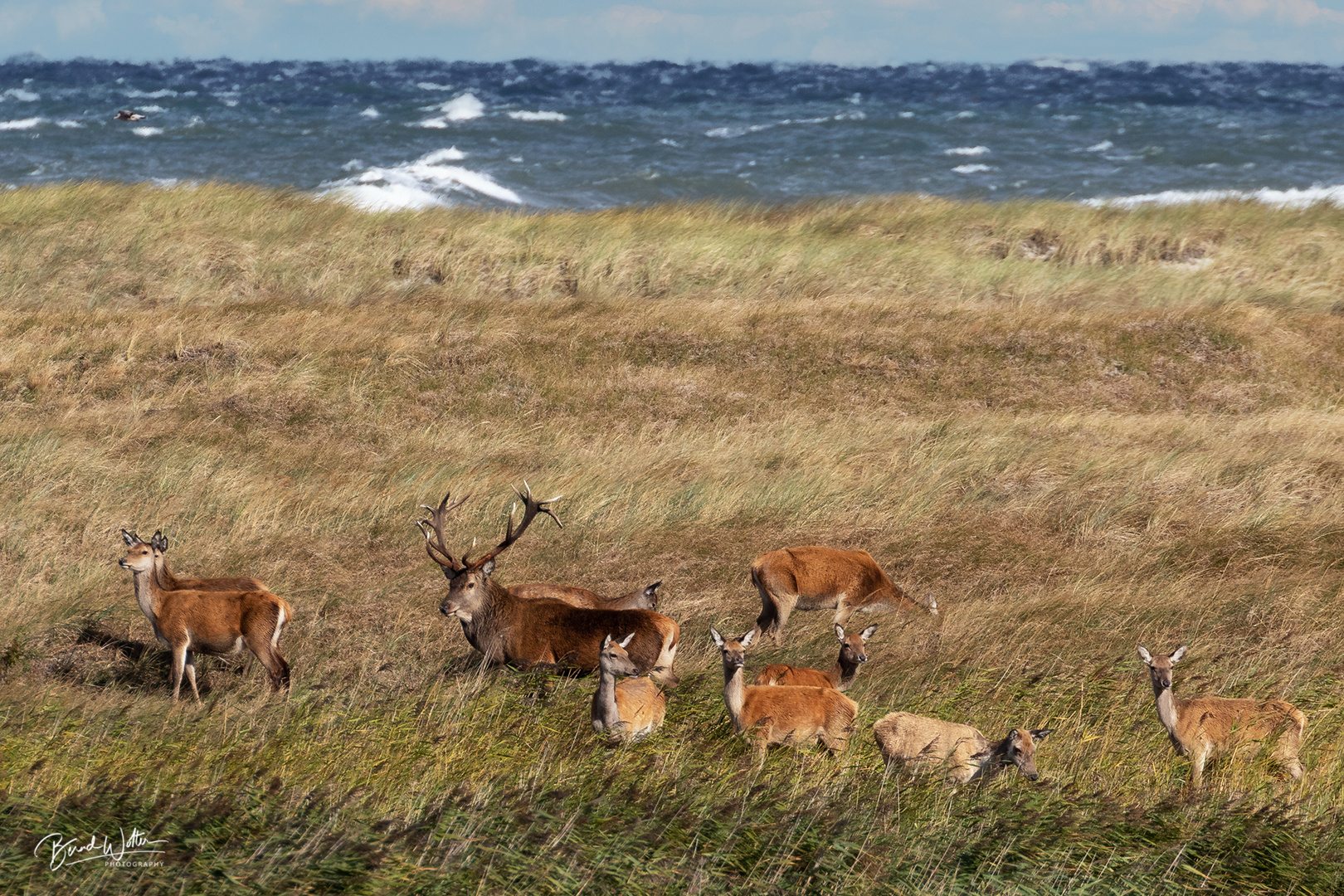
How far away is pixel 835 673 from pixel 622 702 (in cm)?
161

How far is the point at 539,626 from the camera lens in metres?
Answer: 8.62

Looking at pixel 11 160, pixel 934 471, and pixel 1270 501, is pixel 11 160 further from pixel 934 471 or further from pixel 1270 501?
pixel 1270 501

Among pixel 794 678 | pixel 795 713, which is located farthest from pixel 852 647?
pixel 795 713

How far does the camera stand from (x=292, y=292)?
70.6ft

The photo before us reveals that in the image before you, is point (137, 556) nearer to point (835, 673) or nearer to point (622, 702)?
point (622, 702)

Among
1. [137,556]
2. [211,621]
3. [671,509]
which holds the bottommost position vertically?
[671,509]

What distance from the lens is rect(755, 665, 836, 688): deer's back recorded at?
26.2 feet

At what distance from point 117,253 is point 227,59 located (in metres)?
113

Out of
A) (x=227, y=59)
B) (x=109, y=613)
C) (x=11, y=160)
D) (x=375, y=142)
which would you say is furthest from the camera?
(x=227, y=59)

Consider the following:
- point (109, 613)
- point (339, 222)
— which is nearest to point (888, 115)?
point (339, 222)

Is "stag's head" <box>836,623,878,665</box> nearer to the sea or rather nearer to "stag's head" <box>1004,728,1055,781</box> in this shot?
"stag's head" <box>1004,728,1055,781</box>
